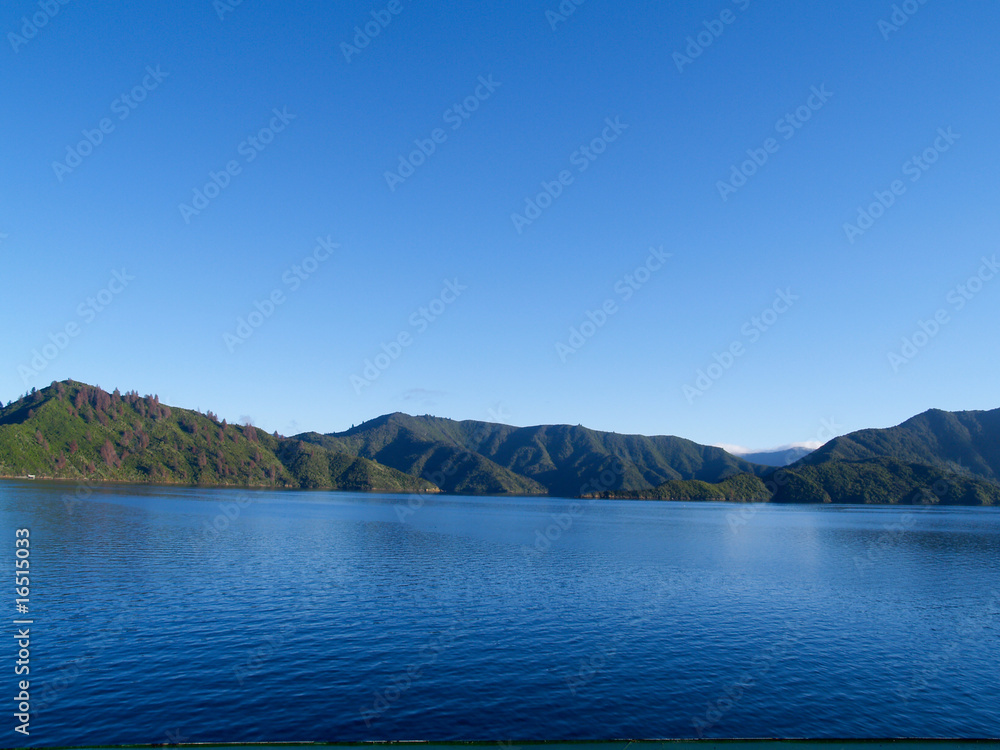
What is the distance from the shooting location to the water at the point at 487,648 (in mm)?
30703

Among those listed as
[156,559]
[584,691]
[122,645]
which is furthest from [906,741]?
[156,559]

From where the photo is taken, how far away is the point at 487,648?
43.2m

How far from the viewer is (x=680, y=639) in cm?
4709

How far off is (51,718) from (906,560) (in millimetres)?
122951

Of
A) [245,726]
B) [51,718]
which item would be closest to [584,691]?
[245,726]

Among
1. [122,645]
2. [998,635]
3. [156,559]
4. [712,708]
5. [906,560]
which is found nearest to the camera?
[712,708]

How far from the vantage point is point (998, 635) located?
169 feet

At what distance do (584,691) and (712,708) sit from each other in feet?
24.5

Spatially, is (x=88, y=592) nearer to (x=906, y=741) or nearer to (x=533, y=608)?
(x=533, y=608)

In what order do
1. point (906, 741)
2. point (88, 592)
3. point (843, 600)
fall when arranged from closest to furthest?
Result: point (906, 741) < point (88, 592) < point (843, 600)

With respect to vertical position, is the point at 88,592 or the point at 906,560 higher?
the point at 88,592

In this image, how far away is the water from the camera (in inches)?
1209

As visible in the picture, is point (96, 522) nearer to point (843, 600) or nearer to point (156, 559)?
point (156, 559)

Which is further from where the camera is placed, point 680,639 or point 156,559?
point 156,559
